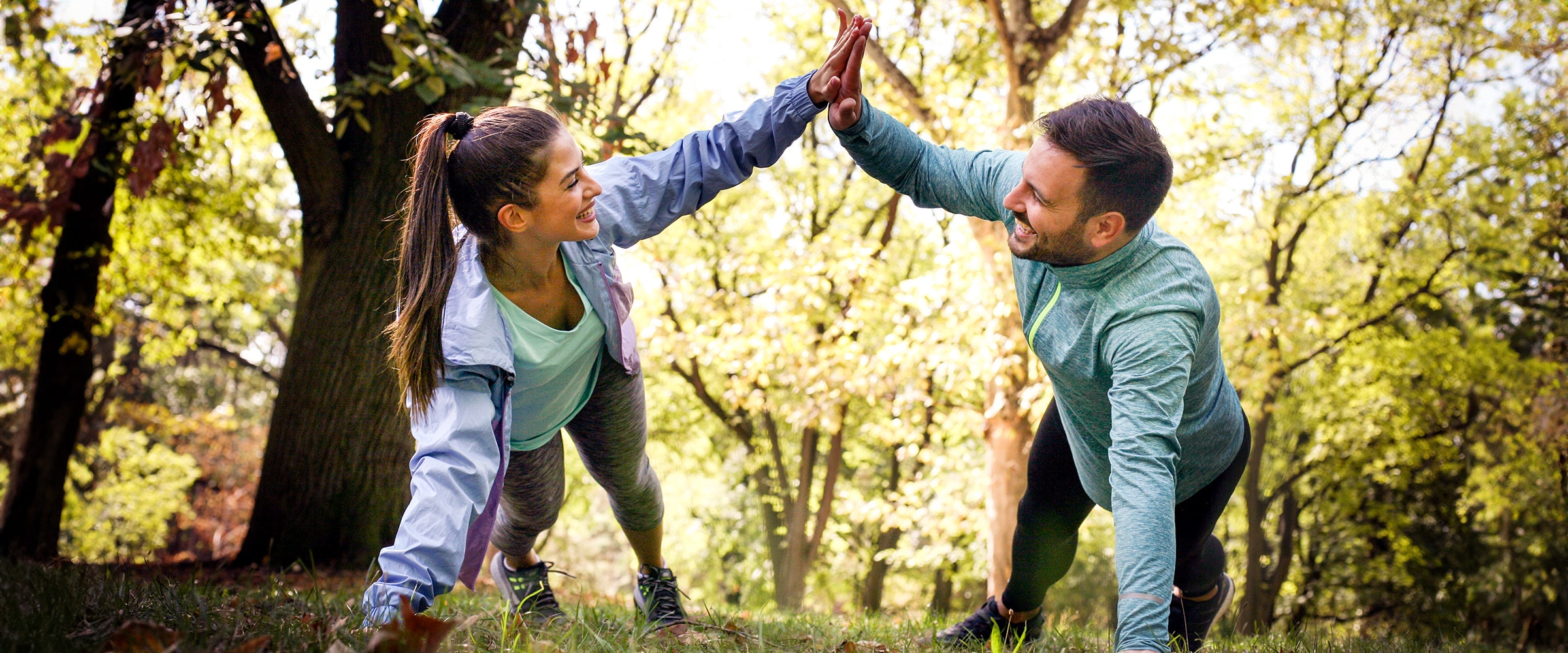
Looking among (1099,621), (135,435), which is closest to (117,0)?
(1099,621)

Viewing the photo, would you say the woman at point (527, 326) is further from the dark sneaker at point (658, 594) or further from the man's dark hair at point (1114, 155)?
the man's dark hair at point (1114, 155)

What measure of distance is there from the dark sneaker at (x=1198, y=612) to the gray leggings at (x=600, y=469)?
169 cm

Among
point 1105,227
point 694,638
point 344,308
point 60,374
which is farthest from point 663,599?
point 60,374

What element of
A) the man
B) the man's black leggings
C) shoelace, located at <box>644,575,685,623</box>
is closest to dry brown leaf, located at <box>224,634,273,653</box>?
shoelace, located at <box>644,575,685,623</box>

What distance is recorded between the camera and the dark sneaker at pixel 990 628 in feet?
9.90

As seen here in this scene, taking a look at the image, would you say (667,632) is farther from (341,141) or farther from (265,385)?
(265,385)

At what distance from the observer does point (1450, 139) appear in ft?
45.4

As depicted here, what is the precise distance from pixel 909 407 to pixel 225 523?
69.3ft

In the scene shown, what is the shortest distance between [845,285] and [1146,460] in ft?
28.4

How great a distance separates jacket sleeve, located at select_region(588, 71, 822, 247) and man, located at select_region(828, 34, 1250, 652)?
19 cm

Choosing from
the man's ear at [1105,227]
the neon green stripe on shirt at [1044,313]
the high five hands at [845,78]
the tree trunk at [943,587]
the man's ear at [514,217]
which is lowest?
the tree trunk at [943,587]

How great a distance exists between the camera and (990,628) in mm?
3121

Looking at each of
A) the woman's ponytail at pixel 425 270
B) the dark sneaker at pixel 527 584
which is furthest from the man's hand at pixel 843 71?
the dark sneaker at pixel 527 584

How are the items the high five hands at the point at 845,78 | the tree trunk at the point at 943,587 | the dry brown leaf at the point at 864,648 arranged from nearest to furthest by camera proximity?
1. the dry brown leaf at the point at 864,648
2. the high five hands at the point at 845,78
3. the tree trunk at the point at 943,587
